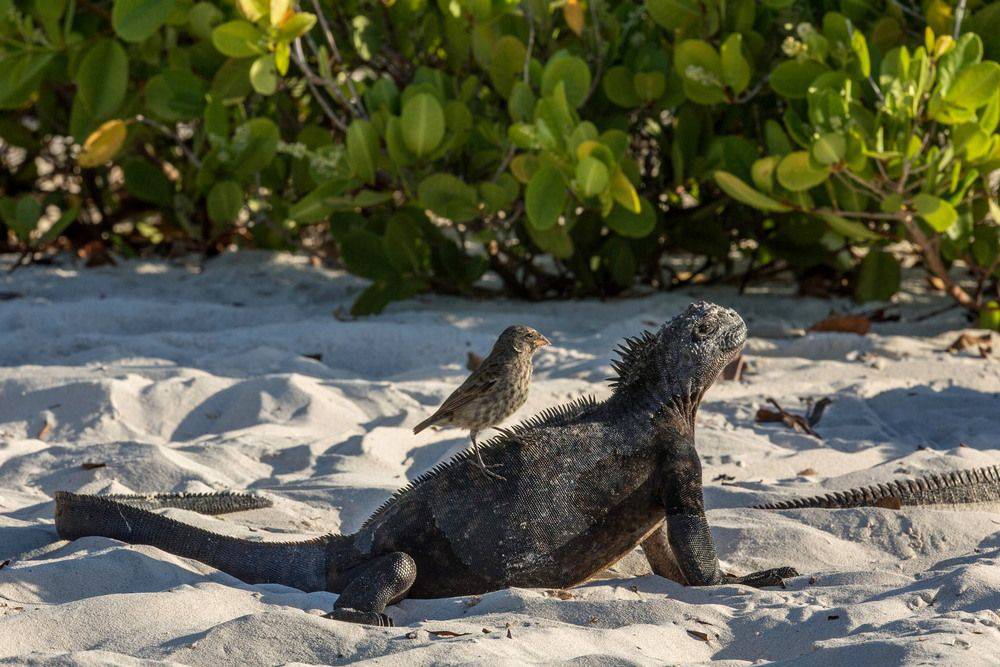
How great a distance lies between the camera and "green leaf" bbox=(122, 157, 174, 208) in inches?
289

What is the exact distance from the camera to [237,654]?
248 cm

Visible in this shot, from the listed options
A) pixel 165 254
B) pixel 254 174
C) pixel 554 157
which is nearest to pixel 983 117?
pixel 554 157

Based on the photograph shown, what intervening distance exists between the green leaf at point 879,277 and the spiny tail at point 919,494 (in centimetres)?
270

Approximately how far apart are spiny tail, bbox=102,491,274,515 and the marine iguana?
31 centimetres

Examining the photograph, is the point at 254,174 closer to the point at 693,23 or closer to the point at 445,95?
the point at 445,95

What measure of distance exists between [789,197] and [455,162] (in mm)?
1769

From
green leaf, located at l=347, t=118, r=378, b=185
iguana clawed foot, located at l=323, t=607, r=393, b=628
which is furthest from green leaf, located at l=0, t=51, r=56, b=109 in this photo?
iguana clawed foot, located at l=323, t=607, r=393, b=628

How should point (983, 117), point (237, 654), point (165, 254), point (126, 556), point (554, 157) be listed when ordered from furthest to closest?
point (165, 254) < point (554, 157) < point (983, 117) < point (126, 556) < point (237, 654)

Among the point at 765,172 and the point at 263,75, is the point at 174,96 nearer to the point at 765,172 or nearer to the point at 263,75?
the point at 263,75

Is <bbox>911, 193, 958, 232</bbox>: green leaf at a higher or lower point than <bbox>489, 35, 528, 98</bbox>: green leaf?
lower

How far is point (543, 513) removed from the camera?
3.12 m

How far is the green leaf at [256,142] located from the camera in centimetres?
639

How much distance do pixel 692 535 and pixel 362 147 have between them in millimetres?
3253

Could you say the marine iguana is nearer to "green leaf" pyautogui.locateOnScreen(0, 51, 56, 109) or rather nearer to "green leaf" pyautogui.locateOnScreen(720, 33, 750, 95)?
"green leaf" pyautogui.locateOnScreen(720, 33, 750, 95)
